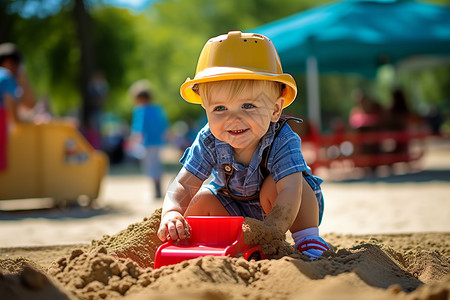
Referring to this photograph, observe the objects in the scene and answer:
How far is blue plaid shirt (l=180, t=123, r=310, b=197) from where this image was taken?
8.31 ft

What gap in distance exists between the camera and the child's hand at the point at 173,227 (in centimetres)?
228

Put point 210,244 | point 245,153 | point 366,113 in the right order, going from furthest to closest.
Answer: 1. point 366,113
2. point 245,153
3. point 210,244

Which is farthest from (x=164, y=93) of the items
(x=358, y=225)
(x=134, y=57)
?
(x=358, y=225)

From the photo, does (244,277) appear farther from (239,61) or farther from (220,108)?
(239,61)

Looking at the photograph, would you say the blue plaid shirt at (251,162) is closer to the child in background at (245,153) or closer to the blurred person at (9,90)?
the child in background at (245,153)

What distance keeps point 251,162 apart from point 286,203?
293 mm

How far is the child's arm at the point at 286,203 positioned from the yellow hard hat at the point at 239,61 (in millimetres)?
432

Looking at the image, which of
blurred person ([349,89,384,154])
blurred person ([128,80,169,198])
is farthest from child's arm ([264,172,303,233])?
blurred person ([349,89,384,154])

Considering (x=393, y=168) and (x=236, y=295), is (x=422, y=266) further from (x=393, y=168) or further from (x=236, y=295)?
(x=393, y=168)

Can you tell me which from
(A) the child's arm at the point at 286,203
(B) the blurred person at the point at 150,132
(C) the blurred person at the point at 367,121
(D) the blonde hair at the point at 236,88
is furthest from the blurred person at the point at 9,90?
(C) the blurred person at the point at 367,121

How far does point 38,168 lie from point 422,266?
4591mm

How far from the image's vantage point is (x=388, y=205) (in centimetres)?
536

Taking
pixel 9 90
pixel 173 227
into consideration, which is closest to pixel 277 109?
pixel 173 227

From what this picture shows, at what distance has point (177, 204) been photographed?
102 inches
